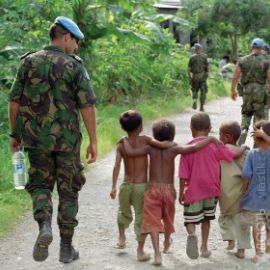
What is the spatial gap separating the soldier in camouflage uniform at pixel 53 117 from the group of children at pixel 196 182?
0.44 metres

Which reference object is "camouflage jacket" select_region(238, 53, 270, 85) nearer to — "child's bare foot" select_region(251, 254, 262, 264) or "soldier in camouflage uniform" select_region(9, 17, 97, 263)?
"child's bare foot" select_region(251, 254, 262, 264)

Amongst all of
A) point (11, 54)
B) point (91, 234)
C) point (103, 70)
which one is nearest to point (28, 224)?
point (91, 234)

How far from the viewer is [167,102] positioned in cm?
1814

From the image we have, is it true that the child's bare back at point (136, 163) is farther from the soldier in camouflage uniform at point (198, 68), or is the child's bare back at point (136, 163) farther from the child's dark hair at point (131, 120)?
the soldier in camouflage uniform at point (198, 68)

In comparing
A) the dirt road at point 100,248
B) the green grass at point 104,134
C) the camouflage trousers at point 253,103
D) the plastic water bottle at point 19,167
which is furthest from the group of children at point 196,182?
the camouflage trousers at point 253,103

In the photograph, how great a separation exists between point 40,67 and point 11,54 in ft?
19.8

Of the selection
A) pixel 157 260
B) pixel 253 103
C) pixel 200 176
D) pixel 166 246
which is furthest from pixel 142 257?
pixel 253 103

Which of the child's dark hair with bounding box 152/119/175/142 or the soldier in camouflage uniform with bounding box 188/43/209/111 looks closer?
the child's dark hair with bounding box 152/119/175/142

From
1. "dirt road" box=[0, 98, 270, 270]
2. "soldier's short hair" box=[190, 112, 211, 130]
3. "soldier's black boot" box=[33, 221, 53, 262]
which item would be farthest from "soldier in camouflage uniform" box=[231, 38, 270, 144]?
"soldier's black boot" box=[33, 221, 53, 262]

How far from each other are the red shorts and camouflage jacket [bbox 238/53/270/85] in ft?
15.5

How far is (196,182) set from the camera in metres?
5.44

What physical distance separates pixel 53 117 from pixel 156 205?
1.11 meters

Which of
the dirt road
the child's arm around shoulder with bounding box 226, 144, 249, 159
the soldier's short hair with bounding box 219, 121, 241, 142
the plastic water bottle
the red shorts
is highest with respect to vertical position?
the soldier's short hair with bounding box 219, 121, 241, 142

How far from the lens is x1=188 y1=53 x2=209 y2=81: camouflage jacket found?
673 inches
